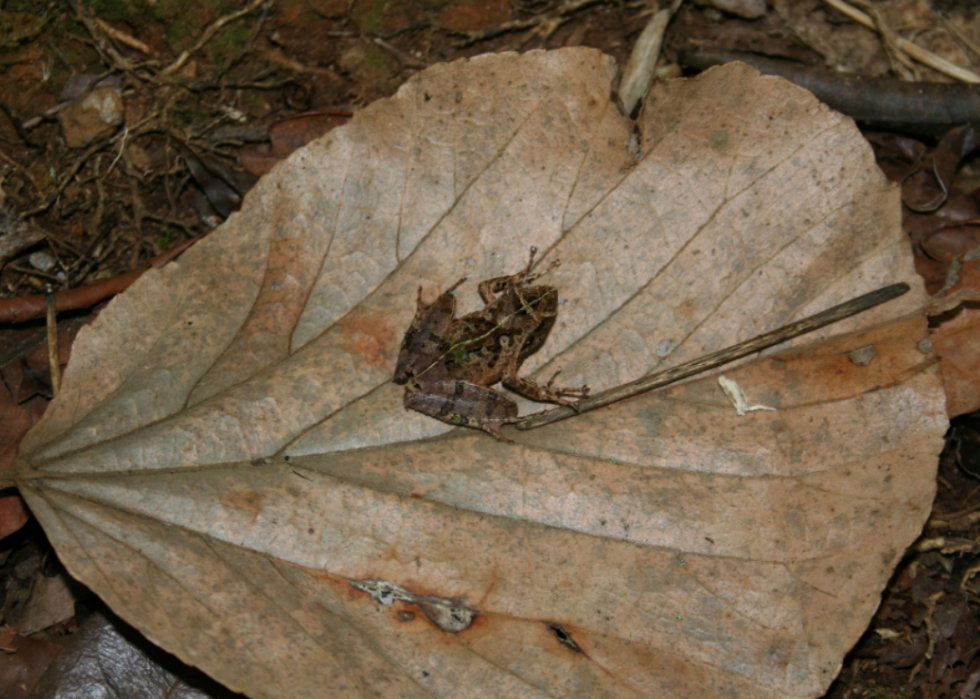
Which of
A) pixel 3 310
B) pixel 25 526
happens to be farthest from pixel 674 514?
pixel 3 310

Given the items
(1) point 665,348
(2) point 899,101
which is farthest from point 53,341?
(2) point 899,101

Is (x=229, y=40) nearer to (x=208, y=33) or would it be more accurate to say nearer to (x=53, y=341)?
(x=208, y=33)

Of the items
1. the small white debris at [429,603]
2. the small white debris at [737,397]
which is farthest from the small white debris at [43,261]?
the small white debris at [737,397]

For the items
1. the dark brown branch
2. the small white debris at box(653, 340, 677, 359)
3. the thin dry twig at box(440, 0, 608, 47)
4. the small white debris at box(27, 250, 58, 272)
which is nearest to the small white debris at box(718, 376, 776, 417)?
the small white debris at box(653, 340, 677, 359)

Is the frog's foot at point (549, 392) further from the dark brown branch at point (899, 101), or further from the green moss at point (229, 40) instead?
the green moss at point (229, 40)

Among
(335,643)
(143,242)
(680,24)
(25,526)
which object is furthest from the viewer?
(680,24)

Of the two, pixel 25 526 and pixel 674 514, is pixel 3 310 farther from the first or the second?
pixel 674 514
